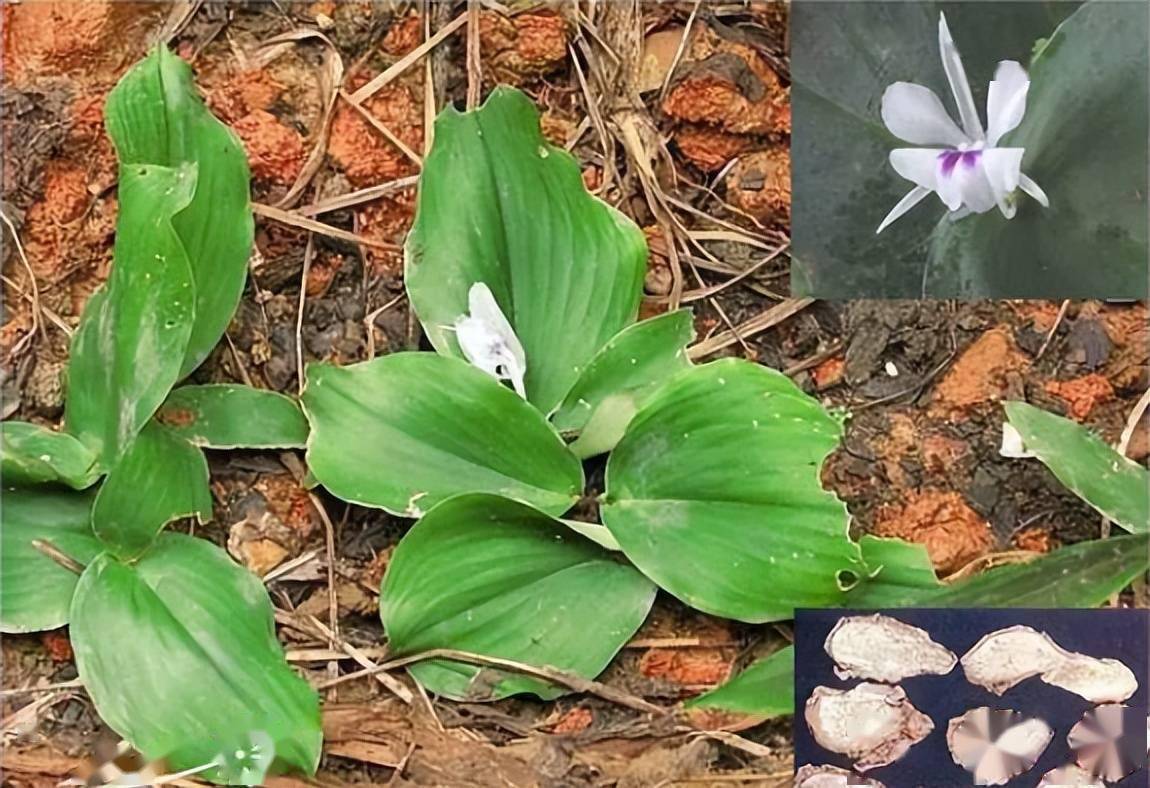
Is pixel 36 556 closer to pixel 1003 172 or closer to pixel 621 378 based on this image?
pixel 621 378

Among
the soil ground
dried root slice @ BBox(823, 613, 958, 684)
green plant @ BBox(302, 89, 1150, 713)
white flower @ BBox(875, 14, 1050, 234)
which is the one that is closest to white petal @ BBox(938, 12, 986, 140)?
white flower @ BBox(875, 14, 1050, 234)

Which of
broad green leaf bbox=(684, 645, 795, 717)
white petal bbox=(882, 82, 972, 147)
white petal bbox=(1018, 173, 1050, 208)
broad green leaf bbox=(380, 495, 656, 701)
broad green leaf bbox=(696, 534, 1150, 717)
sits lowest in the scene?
broad green leaf bbox=(684, 645, 795, 717)

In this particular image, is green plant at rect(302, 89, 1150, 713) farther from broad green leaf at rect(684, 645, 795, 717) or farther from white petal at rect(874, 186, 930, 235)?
white petal at rect(874, 186, 930, 235)

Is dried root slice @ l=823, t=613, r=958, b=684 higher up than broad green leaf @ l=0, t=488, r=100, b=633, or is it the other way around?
broad green leaf @ l=0, t=488, r=100, b=633

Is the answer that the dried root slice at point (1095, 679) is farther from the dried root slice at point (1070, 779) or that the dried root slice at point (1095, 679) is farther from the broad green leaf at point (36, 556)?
the broad green leaf at point (36, 556)

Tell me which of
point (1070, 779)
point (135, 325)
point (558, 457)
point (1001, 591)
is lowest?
point (1070, 779)

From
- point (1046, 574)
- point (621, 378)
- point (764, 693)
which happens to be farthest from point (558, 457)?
point (1046, 574)
